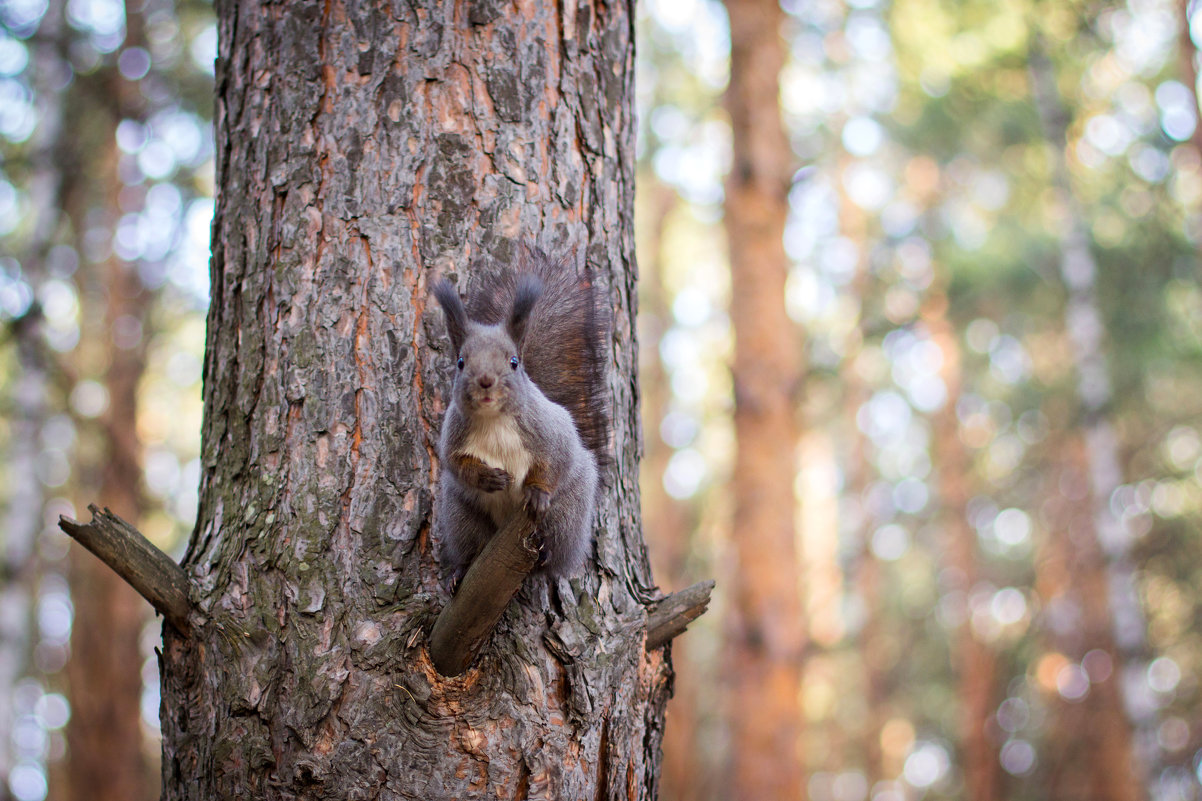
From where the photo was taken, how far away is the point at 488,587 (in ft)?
4.58

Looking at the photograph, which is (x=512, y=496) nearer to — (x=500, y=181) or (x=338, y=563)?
(x=338, y=563)

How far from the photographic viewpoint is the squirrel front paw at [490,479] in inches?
60.9

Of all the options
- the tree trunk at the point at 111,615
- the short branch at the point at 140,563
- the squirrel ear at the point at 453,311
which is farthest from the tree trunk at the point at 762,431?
the tree trunk at the point at 111,615

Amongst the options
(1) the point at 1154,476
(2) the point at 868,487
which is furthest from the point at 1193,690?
(2) the point at 868,487

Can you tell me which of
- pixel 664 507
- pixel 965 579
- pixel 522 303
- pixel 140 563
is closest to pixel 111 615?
pixel 140 563

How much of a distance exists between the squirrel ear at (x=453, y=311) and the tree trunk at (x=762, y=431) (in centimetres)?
337

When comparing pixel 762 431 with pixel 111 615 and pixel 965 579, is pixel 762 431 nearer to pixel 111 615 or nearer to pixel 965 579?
pixel 111 615

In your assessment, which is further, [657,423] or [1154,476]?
[657,423]

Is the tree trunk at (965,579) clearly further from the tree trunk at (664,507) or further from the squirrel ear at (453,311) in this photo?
the squirrel ear at (453,311)

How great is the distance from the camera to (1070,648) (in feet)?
34.4

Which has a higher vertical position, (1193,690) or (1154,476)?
(1154,476)

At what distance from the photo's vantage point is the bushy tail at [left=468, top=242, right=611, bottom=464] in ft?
5.66

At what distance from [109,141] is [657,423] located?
6.96 meters

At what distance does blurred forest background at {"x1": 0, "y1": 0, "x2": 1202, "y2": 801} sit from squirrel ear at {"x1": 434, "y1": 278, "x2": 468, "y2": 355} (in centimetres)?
344
